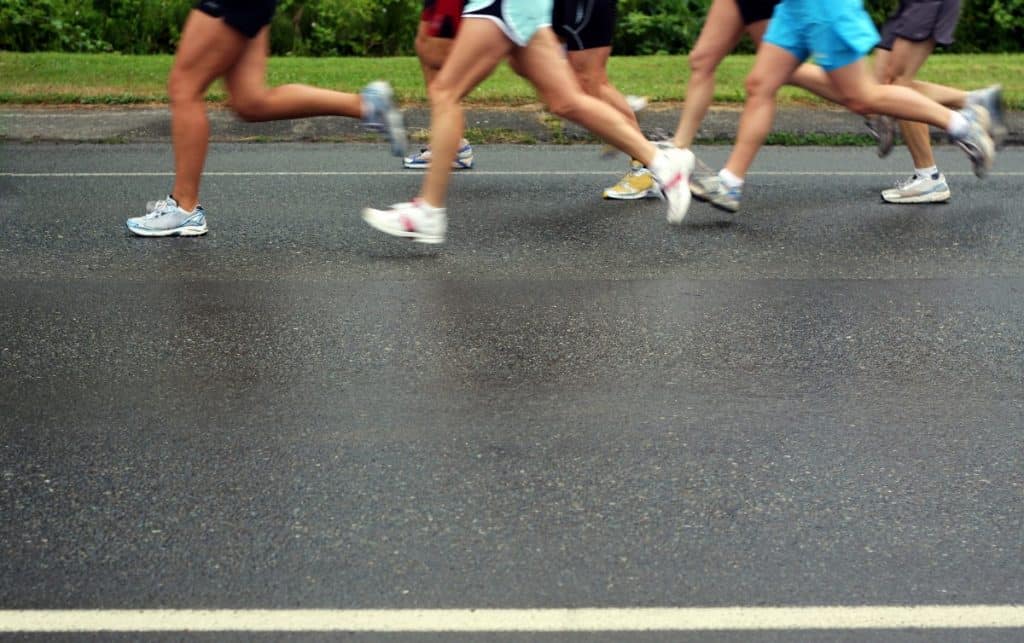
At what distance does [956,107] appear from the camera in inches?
340

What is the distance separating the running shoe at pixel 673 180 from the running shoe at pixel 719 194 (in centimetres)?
48

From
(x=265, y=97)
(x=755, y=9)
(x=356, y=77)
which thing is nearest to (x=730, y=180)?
(x=755, y=9)

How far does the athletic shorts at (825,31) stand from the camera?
724 centimetres

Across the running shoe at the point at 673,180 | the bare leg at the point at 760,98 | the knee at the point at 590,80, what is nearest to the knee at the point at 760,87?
the bare leg at the point at 760,98

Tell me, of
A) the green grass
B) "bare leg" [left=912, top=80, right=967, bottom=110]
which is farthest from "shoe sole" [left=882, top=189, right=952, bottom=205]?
the green grass

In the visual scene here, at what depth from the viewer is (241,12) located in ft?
22.2

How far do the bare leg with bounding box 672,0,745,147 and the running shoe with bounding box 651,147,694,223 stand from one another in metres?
1.07

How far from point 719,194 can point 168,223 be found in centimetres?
269

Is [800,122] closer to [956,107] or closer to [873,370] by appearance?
[956,107]

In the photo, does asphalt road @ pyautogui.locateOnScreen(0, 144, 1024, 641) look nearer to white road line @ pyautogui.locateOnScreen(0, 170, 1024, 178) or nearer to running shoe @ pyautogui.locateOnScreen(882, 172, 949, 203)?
running shoe @ pyautogui.locateOnScreen(882, 172, 949, 203)

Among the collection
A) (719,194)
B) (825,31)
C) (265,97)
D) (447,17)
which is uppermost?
(825,31)

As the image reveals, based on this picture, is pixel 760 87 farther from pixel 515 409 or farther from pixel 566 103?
pixel 515 409

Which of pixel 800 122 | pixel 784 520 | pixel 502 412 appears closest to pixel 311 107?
pixel 502 412

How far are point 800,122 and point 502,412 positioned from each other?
7829mm
